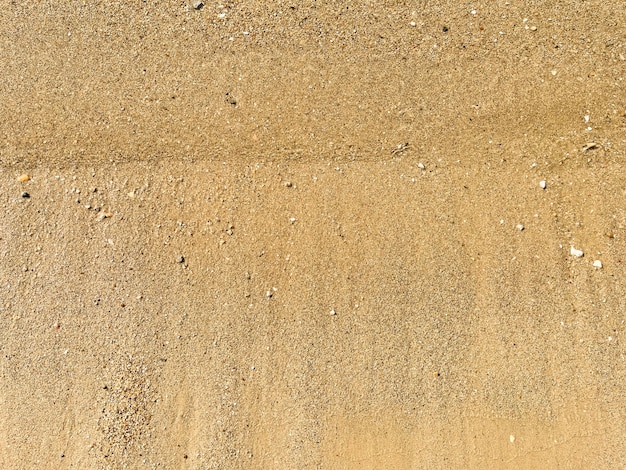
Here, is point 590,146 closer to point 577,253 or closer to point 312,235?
point 577,253

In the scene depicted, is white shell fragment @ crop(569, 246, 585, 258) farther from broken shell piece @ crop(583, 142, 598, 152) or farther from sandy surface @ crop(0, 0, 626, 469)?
broken shell piece @ crop(583, 142, 598, 152)

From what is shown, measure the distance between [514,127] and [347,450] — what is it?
1.96m

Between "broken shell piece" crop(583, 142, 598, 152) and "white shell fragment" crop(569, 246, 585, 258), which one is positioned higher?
"broken shell piece" crop(583, 142, 598, 152)

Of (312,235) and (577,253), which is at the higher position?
(312,235)

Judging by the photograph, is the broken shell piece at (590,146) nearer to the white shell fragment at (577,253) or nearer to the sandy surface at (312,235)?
the sandy surface at (312,235)

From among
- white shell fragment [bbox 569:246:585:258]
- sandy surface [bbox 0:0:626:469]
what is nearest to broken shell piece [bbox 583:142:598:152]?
sandy surface [bbox 0:0:626:469]

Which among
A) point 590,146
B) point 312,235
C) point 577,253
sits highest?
point 590,146

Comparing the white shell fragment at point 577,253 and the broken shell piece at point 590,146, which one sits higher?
the broken shell piece at point 590,146

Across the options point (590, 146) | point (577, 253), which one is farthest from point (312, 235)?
point (590, 146)

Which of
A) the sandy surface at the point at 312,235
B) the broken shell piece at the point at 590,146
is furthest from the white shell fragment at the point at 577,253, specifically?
the broken shell piece at the point at 590,146

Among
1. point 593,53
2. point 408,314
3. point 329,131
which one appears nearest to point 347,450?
point 408,314

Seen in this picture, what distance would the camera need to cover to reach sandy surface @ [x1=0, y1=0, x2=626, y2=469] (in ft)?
7.52

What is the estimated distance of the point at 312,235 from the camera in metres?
2.38

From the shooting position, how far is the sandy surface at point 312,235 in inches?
90.3
